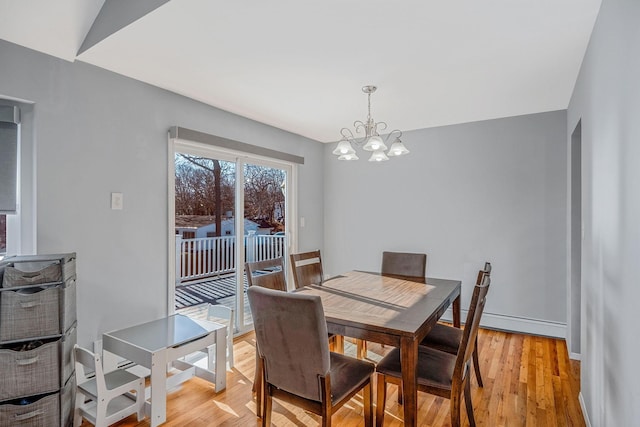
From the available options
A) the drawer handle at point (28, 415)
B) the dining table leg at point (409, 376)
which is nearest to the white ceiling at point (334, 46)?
the dining table leg at point (409, 376)

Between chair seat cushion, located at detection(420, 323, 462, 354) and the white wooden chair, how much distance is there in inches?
74.6

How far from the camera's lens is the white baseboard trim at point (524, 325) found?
11.4ft

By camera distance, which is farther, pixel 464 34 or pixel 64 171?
pixel 64 171

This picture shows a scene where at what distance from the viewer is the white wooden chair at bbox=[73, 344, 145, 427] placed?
1955mm

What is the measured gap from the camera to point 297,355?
5.30 feet

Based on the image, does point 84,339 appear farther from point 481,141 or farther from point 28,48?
point 481,141

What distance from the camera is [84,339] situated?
7.70 feet

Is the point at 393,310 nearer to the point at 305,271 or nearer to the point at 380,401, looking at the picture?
the point at 380,401

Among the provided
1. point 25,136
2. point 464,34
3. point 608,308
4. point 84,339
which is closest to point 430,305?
point 608,308

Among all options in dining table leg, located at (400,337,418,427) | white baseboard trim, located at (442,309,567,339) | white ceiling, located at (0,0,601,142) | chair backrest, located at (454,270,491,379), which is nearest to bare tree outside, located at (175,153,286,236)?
white ceiling, located at (0,0,601,142)

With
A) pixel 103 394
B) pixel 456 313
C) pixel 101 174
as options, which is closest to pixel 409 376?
pixel 456 313

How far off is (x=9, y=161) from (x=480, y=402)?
3413mm

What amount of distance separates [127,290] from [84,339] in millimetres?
404

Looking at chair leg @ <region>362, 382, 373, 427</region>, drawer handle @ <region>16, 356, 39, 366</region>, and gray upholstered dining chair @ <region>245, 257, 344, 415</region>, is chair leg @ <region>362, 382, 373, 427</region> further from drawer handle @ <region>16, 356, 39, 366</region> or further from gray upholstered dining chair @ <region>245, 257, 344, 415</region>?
drawer handle @ <region>16, 356, 39, 366</region>
